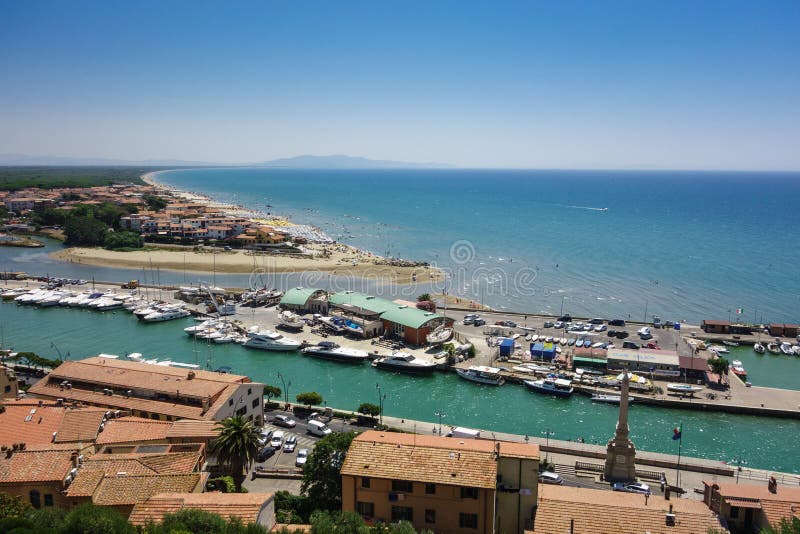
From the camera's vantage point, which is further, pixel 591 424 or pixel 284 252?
pixel 284 252

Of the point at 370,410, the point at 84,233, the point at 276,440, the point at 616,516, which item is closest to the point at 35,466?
the point at 276,440

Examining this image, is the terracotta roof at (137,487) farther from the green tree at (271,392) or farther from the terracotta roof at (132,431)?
the green tree at (271,392)

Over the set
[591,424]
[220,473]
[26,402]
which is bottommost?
[591,424]

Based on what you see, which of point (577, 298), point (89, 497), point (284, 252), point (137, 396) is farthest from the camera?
point (284, 252)

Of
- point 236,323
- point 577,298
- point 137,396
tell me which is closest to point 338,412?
point 137,396

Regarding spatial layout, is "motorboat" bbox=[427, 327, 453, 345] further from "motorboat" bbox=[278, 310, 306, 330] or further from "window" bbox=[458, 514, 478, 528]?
"window" bbox=[458, 514, 478, 528]

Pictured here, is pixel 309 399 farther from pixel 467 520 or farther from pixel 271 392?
pixel 467 520

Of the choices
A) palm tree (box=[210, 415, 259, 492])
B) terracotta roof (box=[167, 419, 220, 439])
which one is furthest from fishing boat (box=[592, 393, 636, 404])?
terracotta roof (box=[167, 419, 220, 439])

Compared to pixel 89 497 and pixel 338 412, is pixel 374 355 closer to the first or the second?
pixel 338 412

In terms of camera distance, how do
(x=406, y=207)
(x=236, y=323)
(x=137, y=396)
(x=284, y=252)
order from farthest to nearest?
(x=406, y=207) < (x=284, y=252) < (x=236, y=323) < (x=137, y=396)

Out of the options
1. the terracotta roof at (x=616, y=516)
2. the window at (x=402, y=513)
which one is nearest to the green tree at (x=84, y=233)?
the window at (x=402, y=513)
